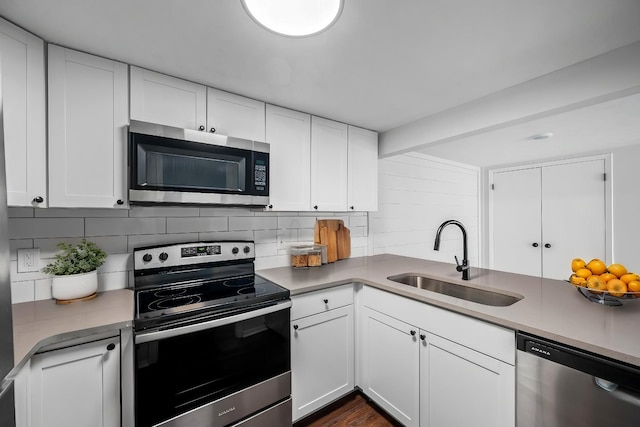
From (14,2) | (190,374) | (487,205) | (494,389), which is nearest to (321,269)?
(190,374)

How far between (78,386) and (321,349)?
1.22 metres

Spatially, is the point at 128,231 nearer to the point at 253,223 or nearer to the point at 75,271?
the point at 75,271

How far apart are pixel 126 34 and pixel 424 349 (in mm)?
2185

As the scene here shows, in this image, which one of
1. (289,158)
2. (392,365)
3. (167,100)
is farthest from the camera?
(289,158)

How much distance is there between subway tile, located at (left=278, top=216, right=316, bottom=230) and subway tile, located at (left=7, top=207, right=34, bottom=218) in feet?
4.76

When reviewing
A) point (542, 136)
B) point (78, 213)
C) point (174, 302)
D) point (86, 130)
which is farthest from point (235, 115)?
point (542, 136)

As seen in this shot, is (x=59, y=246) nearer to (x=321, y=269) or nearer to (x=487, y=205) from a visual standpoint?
(x=321, y=269)

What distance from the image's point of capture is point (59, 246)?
1378 mm

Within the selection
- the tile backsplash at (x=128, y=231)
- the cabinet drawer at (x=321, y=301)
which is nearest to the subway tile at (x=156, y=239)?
the tile backsplash at (x=128, y=231)

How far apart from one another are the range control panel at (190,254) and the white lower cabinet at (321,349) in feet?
1.92

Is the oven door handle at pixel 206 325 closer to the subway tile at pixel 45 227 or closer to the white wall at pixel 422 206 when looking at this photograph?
the subway tile at pixel 45 227

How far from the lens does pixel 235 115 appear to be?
5.87ft

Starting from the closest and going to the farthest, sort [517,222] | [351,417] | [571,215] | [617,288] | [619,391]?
[619,391] → [617,288] → [351,417] → [571,215] → [517,222]

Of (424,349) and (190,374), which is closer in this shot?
(190,374)
